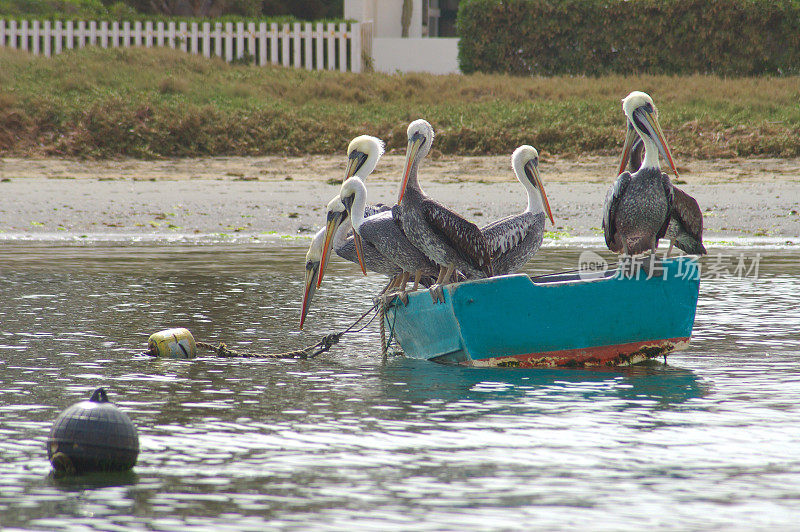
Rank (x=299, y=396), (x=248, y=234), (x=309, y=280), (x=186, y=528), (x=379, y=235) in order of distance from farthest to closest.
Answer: (x=248, y=234), (x=309, y=280), (x=379, y=235), (x=299, y=396), (x=186, y=528)

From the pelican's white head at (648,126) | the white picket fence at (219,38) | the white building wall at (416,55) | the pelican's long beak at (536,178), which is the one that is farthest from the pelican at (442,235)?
the white building wall at (416,55)

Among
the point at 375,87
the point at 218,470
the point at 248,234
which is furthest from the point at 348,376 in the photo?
the point at 375,87

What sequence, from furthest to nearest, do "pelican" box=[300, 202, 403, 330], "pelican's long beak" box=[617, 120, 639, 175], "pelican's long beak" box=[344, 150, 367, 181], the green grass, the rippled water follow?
the green grass → "pelican's long beak" box=[344, 150, 367, 181] → "pelican's long beak" box=[617, 120, 639, 175] → "pelican" box=[300, 202, 403, 330] → the rippled water

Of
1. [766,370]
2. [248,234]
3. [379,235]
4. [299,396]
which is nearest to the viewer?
[299,396]

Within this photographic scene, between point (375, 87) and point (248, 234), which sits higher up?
point (375, 87)

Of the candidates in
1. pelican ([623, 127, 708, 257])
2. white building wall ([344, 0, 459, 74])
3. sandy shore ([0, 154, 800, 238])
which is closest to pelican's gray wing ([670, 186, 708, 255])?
pelican ([623, 127, 708, 257])

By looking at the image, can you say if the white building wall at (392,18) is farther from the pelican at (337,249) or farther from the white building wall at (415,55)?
the pelican at (337,249)

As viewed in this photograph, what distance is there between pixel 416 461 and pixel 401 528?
3.02 feet

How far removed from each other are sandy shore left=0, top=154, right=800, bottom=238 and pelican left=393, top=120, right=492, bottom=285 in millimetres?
7911

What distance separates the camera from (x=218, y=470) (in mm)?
5480

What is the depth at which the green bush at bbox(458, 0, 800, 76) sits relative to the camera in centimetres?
2536

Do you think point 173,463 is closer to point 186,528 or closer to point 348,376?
point 186,528

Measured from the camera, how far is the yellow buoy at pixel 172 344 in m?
8.38

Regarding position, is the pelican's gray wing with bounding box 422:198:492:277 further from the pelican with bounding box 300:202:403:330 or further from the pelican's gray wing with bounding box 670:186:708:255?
the pelican's gray wing with bounding box 670:186:708:255
